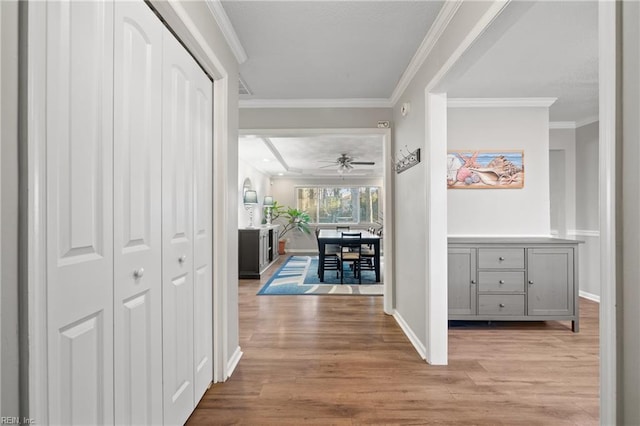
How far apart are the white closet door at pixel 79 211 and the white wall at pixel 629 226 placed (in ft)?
5.02

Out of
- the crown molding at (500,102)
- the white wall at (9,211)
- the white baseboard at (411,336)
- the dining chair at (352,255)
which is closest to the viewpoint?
the white wall at (9,211)

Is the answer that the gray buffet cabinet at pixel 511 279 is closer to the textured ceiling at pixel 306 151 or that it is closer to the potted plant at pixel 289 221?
the textured ceiling at pixel 306 151

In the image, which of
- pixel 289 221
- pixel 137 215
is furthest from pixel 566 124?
pixel 289 221

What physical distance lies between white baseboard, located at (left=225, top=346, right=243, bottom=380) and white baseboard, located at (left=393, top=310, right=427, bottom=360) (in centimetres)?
146

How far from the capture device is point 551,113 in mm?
4125

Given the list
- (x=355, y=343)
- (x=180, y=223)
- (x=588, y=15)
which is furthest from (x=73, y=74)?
(x=588, y=15)

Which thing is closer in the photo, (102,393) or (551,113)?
(102,393)

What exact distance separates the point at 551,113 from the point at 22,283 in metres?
5.20

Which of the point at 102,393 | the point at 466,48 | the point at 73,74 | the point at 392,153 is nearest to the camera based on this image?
the point at 73,74

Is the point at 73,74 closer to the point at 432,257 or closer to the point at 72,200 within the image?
the point at 72,200

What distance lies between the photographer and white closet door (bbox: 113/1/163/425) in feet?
3.82

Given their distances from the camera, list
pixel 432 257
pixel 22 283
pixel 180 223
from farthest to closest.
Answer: pixel 432 257
pixel 180 223
pixel 22 283

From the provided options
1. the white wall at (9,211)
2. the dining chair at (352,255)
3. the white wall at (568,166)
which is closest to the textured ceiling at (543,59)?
the white wall at (568,166)

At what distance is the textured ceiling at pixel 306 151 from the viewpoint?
5506 millimetres
